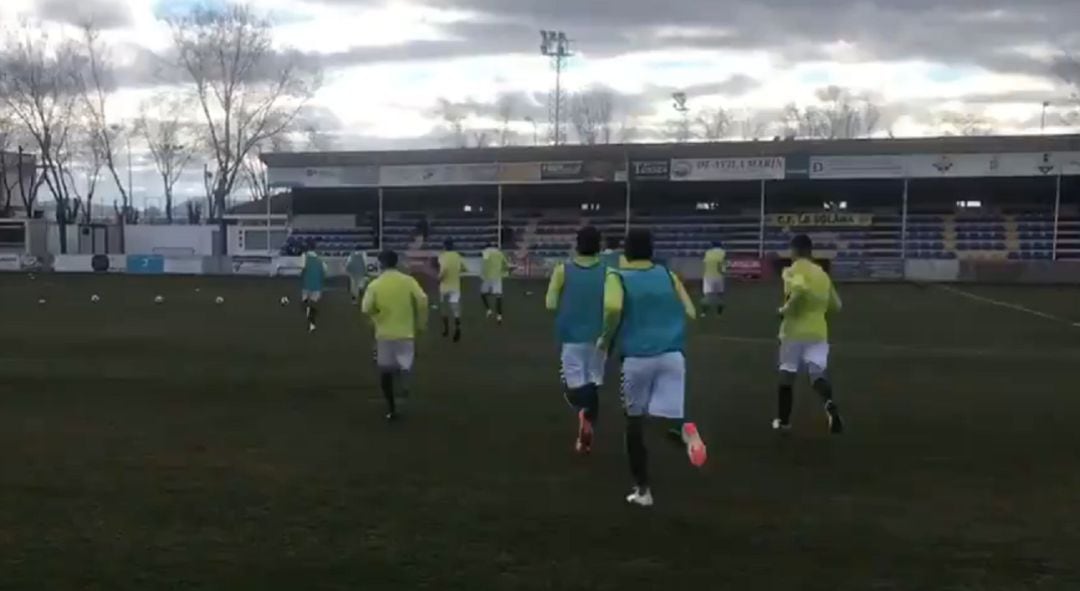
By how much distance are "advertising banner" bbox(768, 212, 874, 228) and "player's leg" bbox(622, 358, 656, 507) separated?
46541mm

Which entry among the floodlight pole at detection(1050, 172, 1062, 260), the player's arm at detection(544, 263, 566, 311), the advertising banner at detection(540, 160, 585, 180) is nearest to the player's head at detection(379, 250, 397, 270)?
the player's arm at detection(544, 263, 566, 311)

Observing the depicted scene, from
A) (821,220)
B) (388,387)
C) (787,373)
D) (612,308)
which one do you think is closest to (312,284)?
(388,387)

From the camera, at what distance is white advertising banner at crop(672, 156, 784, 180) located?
48688 millimetres

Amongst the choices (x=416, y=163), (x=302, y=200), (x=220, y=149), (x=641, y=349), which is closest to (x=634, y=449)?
(x=641, y=349)

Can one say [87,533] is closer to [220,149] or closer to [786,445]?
[786,445]

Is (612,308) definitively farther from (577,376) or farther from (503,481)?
(577,376)

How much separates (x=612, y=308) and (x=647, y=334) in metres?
0.30

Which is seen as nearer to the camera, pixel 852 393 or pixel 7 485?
pixel 7 485

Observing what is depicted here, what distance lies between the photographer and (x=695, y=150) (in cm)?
5053

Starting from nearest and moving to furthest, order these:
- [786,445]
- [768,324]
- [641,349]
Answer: [641,349] < [786,445] < [768,324]

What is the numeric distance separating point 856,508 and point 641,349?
190 centimetres

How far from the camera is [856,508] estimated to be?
8258mm

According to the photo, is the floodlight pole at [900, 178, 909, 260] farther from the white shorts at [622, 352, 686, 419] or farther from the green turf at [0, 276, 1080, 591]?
the white shorts at [622, 352, 686, 419]

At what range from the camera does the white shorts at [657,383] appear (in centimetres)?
805
